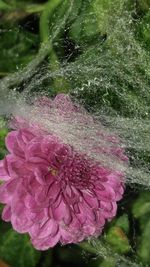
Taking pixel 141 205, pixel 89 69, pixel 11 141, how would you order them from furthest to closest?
pixel 141 205 → pixel 89 69 → pixel 11 141

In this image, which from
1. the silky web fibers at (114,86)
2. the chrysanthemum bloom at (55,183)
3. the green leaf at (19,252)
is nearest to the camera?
the chrysanthemum bloom at (55,183)

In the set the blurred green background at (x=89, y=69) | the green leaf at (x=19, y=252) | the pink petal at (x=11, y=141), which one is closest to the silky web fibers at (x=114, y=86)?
the blurred green background at (x=89, y=69)

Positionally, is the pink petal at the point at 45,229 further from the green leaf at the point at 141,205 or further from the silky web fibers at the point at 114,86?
the green leaf at the point at 141,205

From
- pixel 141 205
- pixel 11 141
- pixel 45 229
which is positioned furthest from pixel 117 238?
pixel 11 141

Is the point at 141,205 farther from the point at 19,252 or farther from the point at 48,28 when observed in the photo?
the point at 48,28

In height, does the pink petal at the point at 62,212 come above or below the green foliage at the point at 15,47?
below

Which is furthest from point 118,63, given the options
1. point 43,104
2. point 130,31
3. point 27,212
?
point 27,212

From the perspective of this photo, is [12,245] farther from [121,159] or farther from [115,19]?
[115,19]
